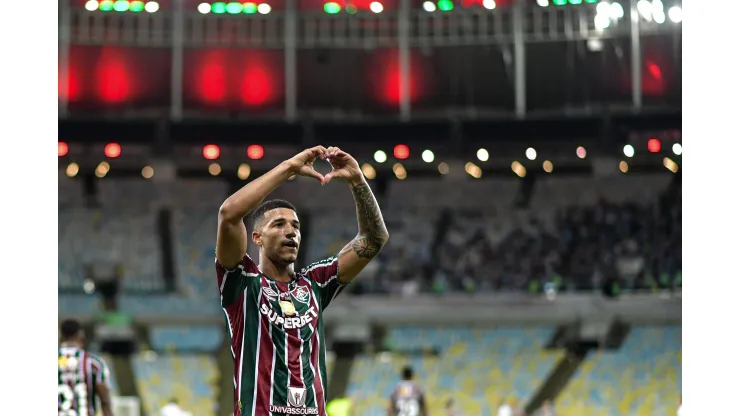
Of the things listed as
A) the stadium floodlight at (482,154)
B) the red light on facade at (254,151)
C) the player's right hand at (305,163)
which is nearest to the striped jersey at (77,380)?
the player's right hand at (305,163)

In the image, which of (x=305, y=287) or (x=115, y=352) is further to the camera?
(x=115, y=352)

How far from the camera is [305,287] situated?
543 cm

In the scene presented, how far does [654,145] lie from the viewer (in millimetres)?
23062

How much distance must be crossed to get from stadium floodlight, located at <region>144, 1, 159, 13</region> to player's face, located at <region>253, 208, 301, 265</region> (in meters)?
20.0

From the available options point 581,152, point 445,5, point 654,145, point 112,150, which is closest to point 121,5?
point 112,150

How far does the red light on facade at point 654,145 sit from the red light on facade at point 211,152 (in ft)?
28.3

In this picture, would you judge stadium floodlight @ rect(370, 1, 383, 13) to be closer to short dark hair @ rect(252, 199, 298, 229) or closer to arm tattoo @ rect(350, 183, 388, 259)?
arm tattoo @ rect(350, 183, 388, 259)

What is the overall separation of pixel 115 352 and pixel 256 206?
18.2m

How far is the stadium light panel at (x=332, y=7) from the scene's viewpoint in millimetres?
25073

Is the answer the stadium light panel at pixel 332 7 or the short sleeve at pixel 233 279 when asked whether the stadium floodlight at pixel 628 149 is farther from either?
the short sleeve at pixel 233 279

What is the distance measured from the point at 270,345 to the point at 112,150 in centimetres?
1911
